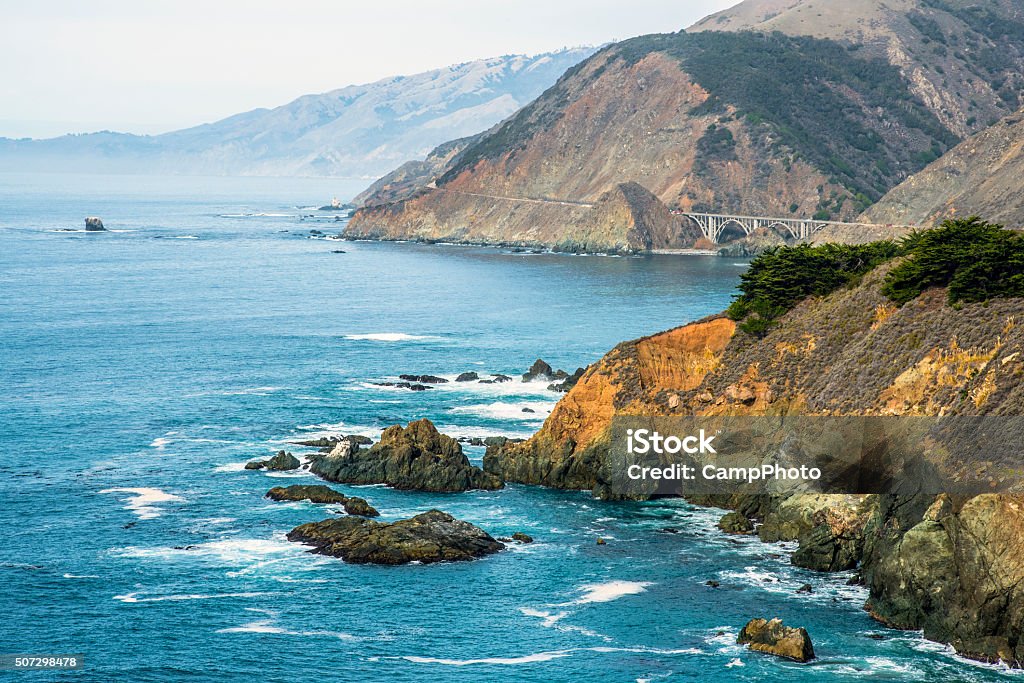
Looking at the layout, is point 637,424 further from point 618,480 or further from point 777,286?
point 777,286

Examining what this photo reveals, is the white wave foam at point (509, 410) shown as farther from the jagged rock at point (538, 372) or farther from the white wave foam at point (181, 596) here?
the white wave foam at point (181, 596)

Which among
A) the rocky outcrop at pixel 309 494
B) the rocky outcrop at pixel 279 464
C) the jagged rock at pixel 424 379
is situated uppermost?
the jagged rock at pixel 424 379

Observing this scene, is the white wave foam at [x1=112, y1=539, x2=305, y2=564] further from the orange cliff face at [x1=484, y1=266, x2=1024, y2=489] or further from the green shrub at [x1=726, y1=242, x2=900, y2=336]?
the green shrub at [x1=726, y1=242, x2=900, y2=336]

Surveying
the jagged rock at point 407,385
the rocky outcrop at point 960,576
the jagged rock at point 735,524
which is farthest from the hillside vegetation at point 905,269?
the jagged rock at point 407,385

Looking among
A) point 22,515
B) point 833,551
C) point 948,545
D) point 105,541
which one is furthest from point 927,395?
point 22,515

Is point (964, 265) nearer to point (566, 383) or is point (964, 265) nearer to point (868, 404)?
point (868, 404)

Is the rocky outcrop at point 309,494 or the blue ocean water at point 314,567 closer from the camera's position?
the blue ocean water at point 314,567

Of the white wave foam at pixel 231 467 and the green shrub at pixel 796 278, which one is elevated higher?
the green shrub at pixel 796 278
